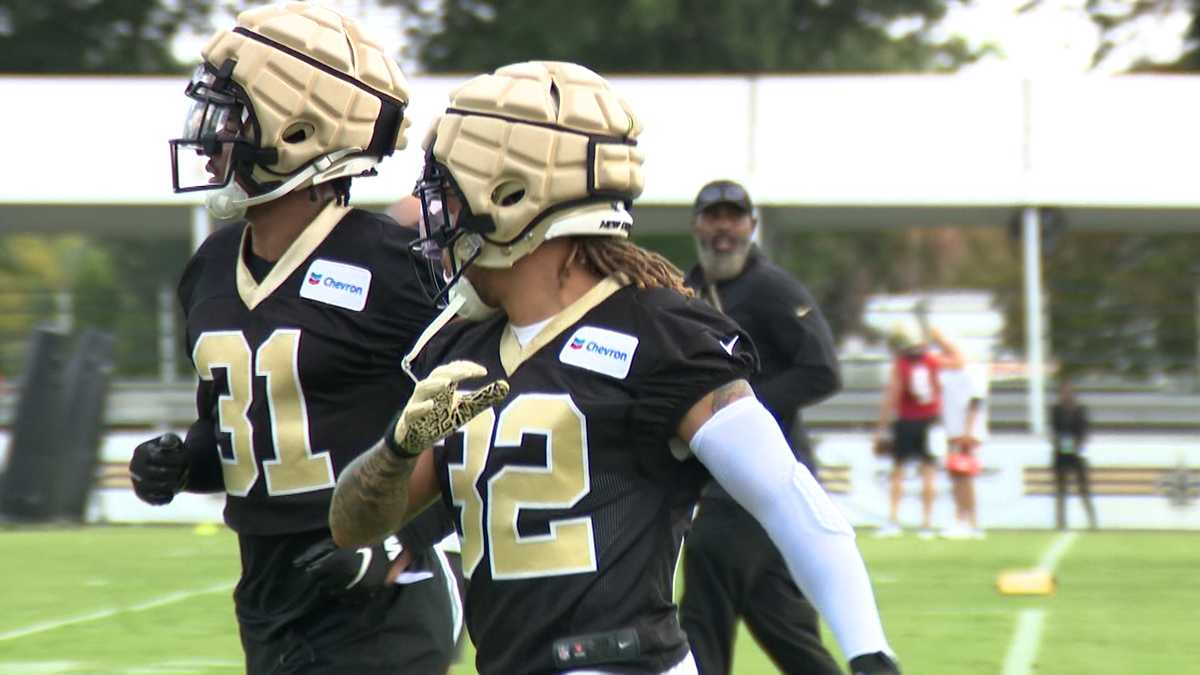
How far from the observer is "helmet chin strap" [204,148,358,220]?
4.33 m

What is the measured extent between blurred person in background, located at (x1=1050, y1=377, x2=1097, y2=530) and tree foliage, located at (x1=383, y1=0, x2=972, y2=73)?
14.2 meters

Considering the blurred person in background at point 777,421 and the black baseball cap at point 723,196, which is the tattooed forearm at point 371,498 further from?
the black baseball cap at point 723,196

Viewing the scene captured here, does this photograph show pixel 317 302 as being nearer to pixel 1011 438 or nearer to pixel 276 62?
pixel 276 62

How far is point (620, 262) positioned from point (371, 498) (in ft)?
1.92

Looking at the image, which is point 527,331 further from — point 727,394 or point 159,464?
point 159,464

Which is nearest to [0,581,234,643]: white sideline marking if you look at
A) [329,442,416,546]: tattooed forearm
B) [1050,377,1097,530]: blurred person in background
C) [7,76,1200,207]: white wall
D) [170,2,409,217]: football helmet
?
[170,2,409,217]: football helmet

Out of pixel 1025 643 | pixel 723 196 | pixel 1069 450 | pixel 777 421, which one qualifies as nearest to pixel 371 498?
pixel 777 421

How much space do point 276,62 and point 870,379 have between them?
19158 millimetres

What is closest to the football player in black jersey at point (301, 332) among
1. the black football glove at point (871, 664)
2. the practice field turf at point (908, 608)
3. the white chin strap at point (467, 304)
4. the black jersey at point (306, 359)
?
the black jersey at point (306, 359)

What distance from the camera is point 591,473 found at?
3.32 meters

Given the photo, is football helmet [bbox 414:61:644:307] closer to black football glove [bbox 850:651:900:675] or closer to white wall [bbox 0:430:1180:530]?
black football glove [bbox 850:651:900:675]

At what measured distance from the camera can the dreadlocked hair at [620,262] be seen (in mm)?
3461

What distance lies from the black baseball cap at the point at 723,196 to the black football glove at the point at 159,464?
128 inches

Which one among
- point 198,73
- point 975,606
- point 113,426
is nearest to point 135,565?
point 975,606
